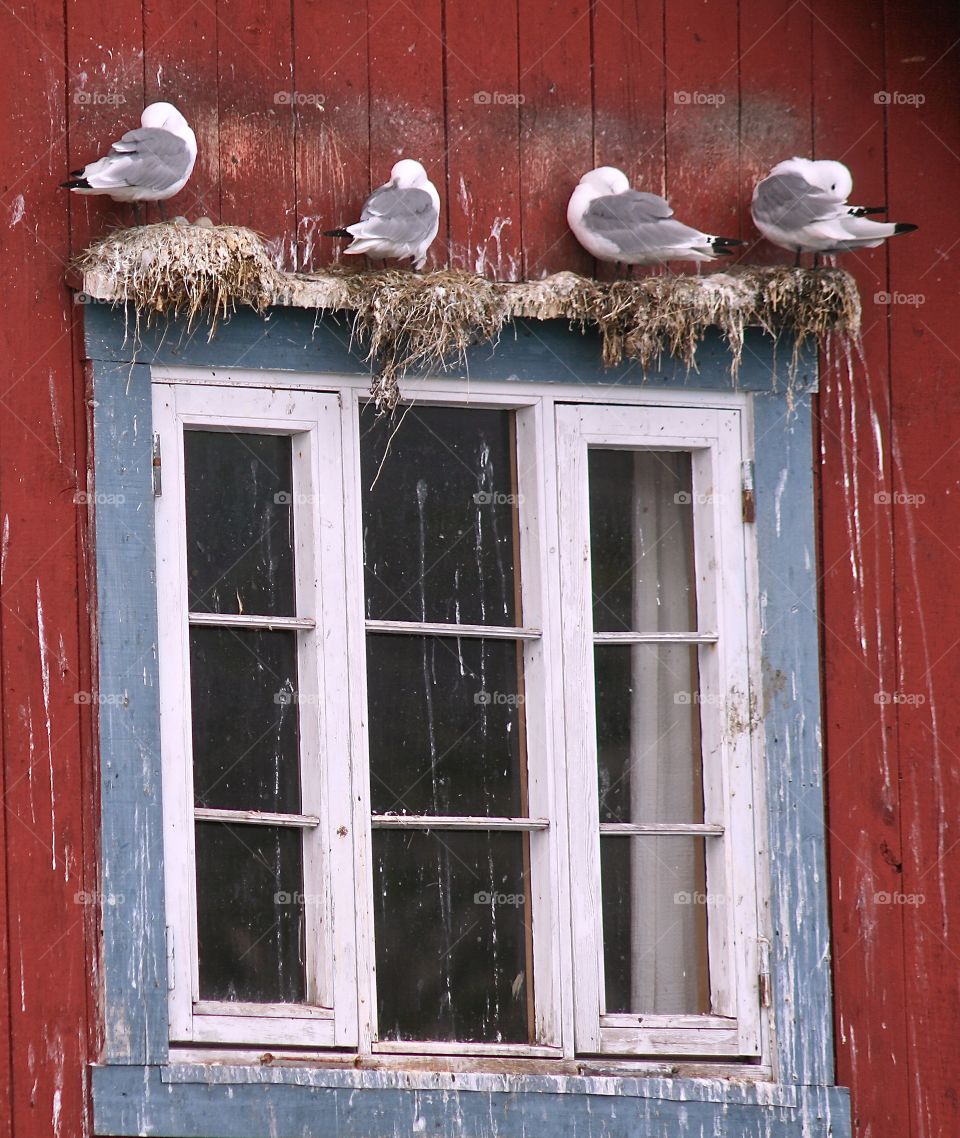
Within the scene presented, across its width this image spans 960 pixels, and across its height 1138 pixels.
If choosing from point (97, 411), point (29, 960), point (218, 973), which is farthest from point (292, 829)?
point (97, 411)

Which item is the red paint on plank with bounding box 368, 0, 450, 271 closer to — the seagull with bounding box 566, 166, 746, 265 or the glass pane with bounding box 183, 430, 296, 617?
the seagull with bounding box 566, 166, 746, 265

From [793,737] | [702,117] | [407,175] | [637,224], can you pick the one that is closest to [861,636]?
[793,737]

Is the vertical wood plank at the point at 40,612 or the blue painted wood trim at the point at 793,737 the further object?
the blue painted wood trim at the point at 793,737

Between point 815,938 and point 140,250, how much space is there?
88.9 inches

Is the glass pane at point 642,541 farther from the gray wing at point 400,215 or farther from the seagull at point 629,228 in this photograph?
the gray wing at point 400,215

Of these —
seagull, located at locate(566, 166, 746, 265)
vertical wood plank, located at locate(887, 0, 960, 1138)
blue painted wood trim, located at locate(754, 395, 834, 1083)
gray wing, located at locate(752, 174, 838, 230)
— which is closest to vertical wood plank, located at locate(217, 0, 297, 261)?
seagull, located at locate(566, 166, 746, 265)

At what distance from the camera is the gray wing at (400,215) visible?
4.91 metres

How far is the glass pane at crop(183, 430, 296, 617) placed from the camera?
489 cm

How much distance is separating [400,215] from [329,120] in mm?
375

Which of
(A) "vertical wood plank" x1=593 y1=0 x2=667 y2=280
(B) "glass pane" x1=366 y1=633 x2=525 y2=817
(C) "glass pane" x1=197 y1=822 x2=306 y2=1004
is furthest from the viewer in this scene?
(A) "vertical wood plank" x1=593 y1=0 x2=667 y2=280

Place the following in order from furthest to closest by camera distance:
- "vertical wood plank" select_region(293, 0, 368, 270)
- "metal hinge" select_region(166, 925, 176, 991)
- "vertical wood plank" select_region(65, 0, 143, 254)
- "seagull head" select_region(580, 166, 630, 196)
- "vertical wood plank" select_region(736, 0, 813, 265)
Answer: "vertical wood plank" select_region(736, 0, 813, 265) < "seagull head" select_region(580, 166, 630, 196) < "vertical wood plank" select_region(293, 0, 368, 270) < "vertical wood plank" select_region(65, 0, 143, 254) < "metal hinge" select_region(166, 925, 176, 991)

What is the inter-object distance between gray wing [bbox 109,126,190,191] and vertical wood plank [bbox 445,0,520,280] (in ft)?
2.46

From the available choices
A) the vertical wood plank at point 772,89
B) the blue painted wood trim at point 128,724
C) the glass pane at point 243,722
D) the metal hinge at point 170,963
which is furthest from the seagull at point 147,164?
the metal hinge at point 170,963

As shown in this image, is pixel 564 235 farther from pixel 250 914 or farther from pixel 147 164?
pixel 250 914
